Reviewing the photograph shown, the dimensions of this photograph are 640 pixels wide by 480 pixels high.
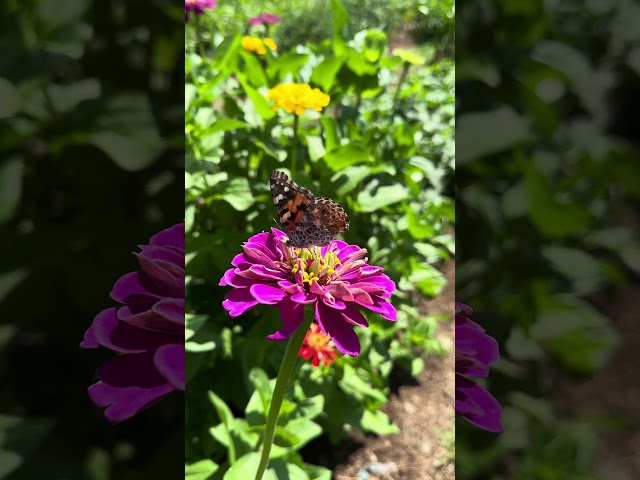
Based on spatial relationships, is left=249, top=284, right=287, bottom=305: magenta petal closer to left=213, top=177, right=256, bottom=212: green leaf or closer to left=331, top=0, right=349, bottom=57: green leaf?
left=213, top=177, right=256, bottom=212: green leaf

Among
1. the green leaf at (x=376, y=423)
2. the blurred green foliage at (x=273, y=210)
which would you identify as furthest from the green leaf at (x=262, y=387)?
the green leaf at (x=376, y=423)

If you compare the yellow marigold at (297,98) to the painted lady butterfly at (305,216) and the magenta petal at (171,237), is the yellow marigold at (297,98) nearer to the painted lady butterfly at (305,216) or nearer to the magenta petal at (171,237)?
the painted lady butterfly at (305,216)

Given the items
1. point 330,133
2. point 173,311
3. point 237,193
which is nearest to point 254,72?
point 330,133

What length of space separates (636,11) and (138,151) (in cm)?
32

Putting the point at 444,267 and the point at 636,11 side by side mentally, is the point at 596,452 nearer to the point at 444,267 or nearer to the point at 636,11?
the point at 636,11

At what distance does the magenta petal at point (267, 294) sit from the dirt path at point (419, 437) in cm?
134

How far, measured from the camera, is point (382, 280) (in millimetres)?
706

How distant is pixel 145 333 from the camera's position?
454mm

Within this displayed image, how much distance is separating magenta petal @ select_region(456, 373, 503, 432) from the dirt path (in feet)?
4.96

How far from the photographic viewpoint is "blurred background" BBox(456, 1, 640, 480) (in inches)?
12.9

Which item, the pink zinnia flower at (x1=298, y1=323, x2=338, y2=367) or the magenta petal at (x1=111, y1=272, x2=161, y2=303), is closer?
the magenta petal at (x1=111, y1=272, x2=161, y2=303)

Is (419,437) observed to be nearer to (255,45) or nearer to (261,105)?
(261,105)

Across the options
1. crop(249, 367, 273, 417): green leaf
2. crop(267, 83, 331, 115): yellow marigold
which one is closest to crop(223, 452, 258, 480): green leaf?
crop(249, 367, 273, 417): green leaf

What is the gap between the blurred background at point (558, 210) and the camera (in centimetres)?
33
